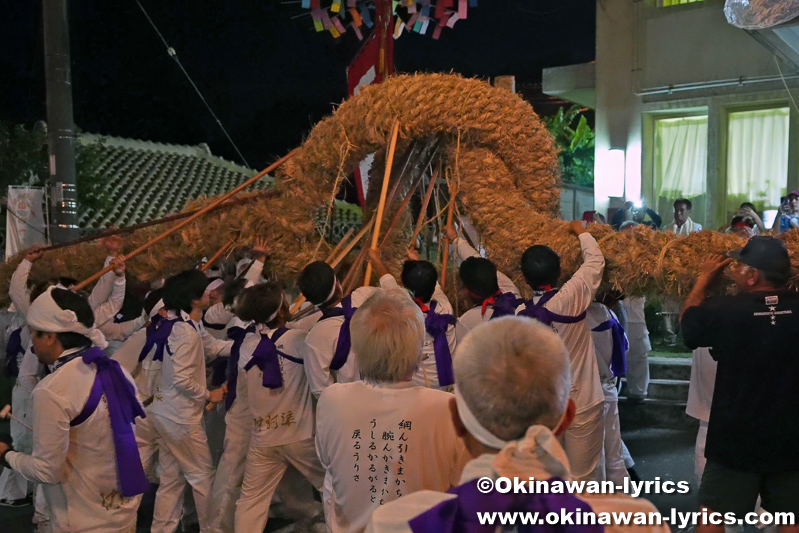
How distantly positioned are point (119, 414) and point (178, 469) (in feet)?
5.59

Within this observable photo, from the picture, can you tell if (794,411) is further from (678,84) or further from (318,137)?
(678,84)

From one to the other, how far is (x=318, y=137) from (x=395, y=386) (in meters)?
2.95

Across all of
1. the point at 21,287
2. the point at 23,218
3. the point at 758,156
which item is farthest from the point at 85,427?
the point at 758,156

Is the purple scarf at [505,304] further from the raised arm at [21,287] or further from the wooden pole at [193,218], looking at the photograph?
the raised arm at [21,287]

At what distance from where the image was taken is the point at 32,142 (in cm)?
1186

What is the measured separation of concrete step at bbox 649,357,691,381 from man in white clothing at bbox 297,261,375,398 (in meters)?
5.00

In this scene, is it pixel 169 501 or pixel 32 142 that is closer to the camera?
pixel 169 501

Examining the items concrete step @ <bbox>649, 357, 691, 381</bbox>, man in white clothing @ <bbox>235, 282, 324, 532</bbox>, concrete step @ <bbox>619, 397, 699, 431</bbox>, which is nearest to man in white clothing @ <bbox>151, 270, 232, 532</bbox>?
man in white clothing @ <bbox>235, 282, 324, 532</bbox>

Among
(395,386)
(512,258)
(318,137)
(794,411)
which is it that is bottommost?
(794,411)

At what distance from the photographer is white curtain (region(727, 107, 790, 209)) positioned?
10.1 meters

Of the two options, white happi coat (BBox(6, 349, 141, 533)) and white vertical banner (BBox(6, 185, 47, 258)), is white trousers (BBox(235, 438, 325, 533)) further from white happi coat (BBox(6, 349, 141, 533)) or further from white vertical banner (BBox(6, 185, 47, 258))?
white vertical banner (BBox(6, 185, 47, 258))

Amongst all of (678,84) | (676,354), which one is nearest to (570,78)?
(678,84)

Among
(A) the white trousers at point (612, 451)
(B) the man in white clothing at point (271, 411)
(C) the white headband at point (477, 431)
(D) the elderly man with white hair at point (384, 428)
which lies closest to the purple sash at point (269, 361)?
(B) the man in white clothing at point (271, 411)

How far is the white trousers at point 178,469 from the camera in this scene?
4594mm
